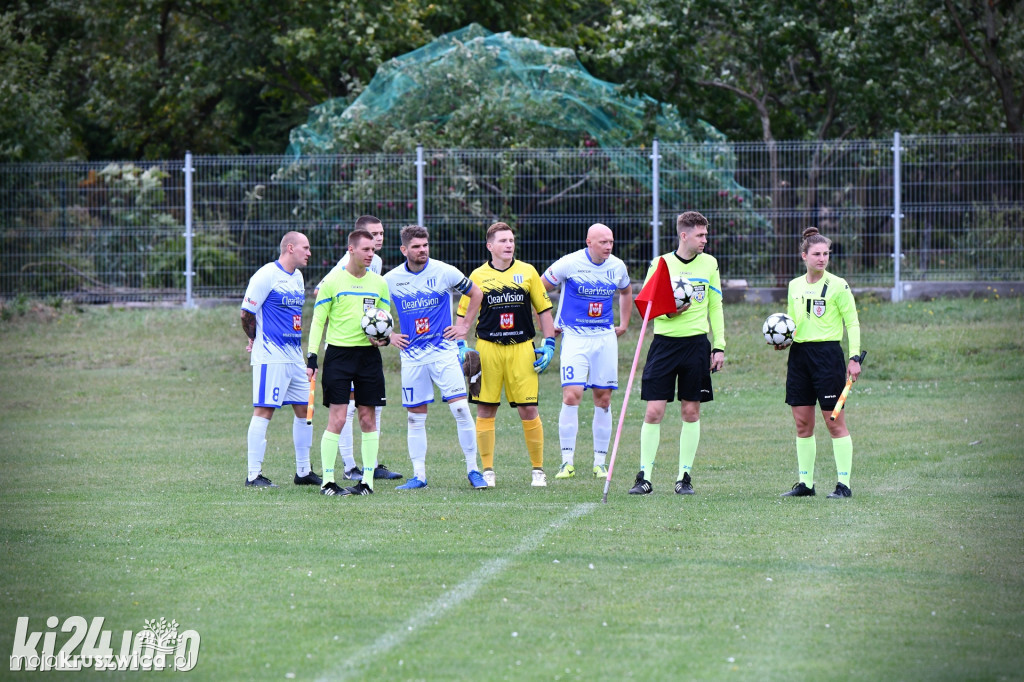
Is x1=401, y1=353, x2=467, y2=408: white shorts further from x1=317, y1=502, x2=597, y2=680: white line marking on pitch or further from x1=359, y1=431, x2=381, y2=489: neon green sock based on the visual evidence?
x1=317, y1=502, x2=597, y2=680: white line marking on pitch

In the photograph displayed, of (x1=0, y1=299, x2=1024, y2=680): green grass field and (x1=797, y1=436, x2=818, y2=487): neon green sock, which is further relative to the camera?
(x1=797, y1=436, x2=818, y2=487): neon green sock

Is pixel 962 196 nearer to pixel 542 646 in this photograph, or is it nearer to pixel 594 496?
pixel 594 496

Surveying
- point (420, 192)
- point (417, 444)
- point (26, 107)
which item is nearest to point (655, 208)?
point (420, 192)

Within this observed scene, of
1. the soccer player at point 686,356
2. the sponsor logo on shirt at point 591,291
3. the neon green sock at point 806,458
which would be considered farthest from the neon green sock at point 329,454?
the neon green sock at point 806,458

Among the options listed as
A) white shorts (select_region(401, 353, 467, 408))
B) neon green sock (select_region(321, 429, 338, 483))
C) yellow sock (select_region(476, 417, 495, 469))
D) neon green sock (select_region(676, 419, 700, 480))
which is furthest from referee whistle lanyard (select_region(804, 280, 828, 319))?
neon green sock (select_region(321, 429, 338, 483))

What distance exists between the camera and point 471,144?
24781 mm

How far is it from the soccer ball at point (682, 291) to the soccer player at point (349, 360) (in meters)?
2.53

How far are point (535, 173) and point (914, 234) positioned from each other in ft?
21.5

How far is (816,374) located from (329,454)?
4.06m

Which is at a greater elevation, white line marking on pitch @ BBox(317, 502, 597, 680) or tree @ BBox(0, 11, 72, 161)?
tree @ BBox(0, 11, 72, 161)

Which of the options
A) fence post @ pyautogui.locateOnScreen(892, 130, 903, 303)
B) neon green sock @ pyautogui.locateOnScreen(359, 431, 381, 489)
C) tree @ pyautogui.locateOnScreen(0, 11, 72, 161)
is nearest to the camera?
neon green sock @ pyautogui.locateOnScreen(359, 431, 381, 489)

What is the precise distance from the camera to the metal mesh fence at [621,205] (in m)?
22.1

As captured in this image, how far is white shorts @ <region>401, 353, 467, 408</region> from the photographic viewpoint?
11344 mm

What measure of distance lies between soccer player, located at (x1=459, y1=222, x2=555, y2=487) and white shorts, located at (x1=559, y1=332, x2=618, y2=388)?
0.66 m
